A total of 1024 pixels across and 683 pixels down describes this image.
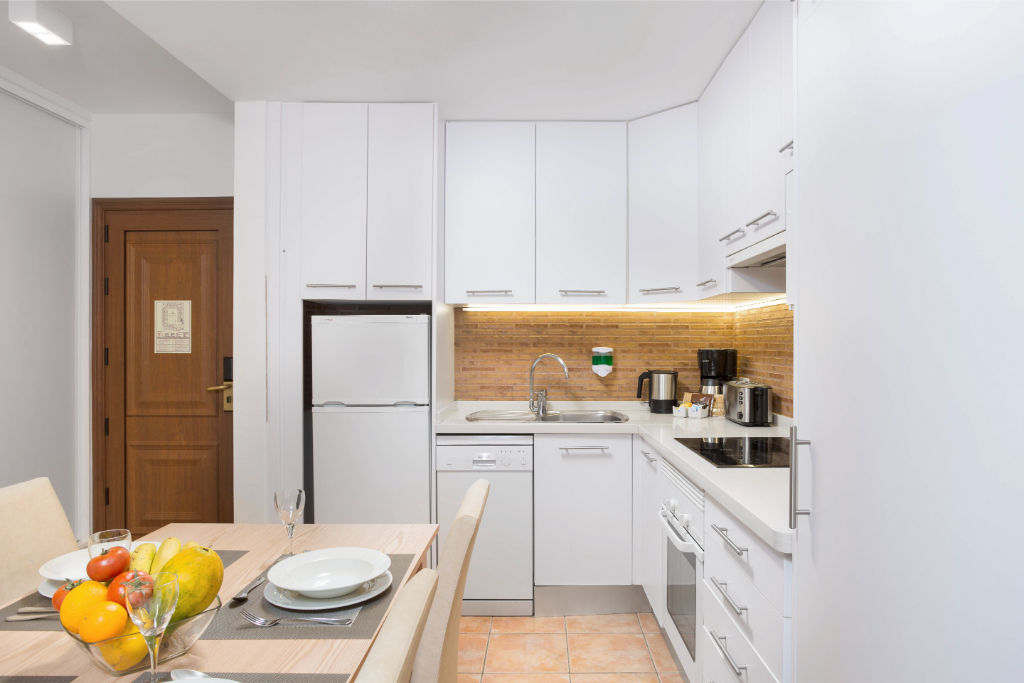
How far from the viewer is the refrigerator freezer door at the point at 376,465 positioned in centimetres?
272

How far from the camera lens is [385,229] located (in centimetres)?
280

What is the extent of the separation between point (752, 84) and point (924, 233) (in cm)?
159

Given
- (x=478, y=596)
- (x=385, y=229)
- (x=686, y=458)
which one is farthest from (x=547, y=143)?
(x=478, y=596)

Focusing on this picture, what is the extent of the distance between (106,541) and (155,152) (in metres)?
2.97

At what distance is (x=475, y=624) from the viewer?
106 inches

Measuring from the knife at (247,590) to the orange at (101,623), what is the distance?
1.07 ft

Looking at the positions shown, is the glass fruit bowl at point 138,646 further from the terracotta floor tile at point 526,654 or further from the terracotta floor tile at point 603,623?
the terracotta floor tile at point 603,623

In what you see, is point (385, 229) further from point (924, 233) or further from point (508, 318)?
point (924, 233)

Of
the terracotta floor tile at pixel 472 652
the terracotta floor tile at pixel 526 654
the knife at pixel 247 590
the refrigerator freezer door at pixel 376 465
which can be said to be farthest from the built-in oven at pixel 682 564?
the knife at pixel 247 590

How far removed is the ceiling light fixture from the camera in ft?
6.68

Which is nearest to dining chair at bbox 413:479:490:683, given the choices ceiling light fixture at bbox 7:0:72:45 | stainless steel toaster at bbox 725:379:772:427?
stainless steel toaster at bbox 725:379:772:427

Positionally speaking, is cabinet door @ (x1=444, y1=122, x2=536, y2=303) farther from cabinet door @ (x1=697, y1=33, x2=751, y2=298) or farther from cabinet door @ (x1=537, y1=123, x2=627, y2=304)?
cabinet door @ (x1=697, y1=33, x2=751, y2=298)

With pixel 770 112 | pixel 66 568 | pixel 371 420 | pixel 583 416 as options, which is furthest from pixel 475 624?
pixel 770 112

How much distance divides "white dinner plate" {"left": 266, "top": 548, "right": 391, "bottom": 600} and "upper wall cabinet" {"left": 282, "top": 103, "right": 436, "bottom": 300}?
1.67 metres
